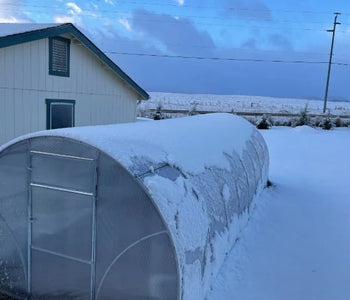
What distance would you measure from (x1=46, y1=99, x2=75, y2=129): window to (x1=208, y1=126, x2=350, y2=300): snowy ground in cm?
554

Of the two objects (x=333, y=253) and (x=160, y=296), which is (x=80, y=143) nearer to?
(x=160, y=296)

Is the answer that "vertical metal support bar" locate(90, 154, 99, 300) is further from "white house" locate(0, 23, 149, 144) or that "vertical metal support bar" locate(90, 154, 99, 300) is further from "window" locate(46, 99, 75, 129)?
"window" locate(46, 99, 75, 129)

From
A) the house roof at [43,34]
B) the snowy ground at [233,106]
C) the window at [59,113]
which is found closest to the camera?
the house roof at [43,34]

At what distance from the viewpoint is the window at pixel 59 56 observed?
9688 millimetres

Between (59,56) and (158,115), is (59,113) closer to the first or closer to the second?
(59,56)

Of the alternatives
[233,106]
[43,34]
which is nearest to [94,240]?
[43,34]

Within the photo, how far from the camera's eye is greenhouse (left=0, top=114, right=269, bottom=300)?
4051 millimetres

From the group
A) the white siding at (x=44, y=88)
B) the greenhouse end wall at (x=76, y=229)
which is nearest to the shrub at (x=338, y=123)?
the white siding at (x=44, y=88)

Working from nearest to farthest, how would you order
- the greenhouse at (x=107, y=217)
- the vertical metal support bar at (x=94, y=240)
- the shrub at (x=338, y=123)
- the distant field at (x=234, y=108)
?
the greenhouse at (x=107, y=217) < the vertical metal support bar at (x=94, y=240) < the shrub at (x=338, y=123) < the distant field at (x=234, y=108)

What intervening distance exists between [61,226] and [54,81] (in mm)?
6109

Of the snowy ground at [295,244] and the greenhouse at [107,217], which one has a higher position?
the greenhouse at [107,217]

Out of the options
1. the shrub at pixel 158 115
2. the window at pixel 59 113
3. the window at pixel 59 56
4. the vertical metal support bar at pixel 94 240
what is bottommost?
the vertical metal support bar at pixel 94 240

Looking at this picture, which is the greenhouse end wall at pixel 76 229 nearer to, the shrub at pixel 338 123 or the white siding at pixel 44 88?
the white siding at pixel 44 88

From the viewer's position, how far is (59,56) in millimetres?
10055
